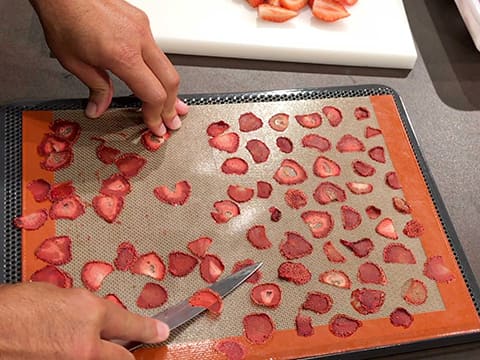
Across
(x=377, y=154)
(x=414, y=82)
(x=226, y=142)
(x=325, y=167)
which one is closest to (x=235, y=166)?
(x=226, y=142)

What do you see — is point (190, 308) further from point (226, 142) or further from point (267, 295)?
point (226, 142)

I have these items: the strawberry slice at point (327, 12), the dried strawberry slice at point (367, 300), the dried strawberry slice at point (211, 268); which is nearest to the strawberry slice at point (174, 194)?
the dried strawberry slice at point (211, 268)

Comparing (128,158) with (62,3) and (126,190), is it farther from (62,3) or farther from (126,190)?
(62,3)

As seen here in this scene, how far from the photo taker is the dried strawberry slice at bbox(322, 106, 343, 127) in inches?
45.6

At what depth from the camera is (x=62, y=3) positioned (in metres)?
0.97

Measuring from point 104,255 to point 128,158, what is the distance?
19cm

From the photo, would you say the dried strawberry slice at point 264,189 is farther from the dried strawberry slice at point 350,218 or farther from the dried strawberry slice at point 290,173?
the dried strawberry slice at point 350,218

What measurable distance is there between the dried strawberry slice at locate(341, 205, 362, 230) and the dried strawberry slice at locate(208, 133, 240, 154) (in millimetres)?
216

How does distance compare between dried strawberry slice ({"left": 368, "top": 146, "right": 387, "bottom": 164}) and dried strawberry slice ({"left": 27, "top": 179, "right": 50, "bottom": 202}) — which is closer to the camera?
dried strawberry slice ({"left": 27, "top": 179, "right": 50, "bottom": 202})

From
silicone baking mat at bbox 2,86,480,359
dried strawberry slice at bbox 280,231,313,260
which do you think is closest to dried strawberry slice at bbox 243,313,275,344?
silicone baking mat at bbox 2,86,480,359

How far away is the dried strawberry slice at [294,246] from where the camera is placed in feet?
3.25

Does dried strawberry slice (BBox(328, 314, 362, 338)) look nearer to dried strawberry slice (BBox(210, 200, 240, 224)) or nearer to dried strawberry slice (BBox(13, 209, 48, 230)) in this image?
dried strawberry slice (BBox(210, 200, 240, 224))

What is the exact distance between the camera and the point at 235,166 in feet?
3.52

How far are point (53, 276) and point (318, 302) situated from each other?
0.40 meters
